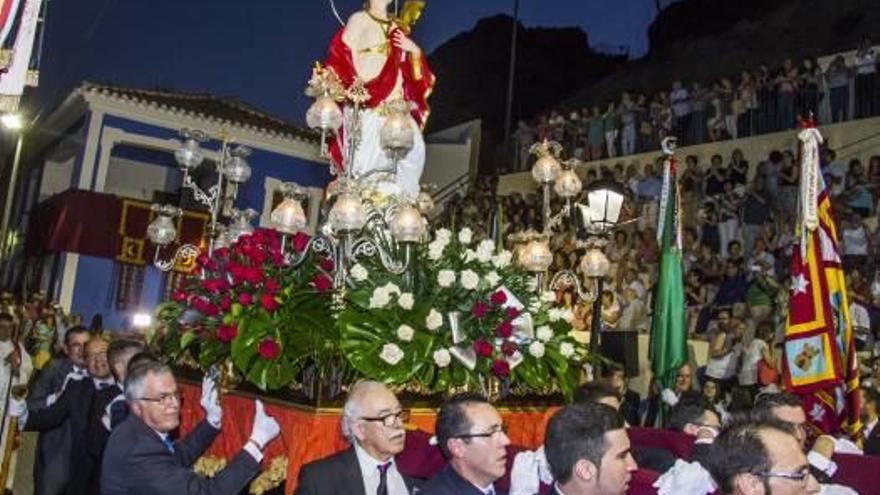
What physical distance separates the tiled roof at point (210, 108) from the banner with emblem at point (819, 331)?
17.6 meters

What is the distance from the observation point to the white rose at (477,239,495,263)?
17.0 ft

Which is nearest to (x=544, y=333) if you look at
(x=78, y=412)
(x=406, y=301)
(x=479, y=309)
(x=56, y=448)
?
(x=479, y=309)

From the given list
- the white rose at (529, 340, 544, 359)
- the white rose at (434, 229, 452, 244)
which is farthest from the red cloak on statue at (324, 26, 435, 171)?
the white rose at (529, 340, 544, 359)

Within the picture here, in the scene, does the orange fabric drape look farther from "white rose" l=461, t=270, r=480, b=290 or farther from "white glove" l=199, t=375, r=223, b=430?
"white rose" l=461, t=270, r=480, b=290

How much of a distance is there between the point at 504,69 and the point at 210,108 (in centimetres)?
2113

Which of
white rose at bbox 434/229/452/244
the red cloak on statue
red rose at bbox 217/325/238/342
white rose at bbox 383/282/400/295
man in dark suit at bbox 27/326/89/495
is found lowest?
man in dark suit at bbox 27/326/89/495

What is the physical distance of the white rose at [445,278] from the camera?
15.9ft

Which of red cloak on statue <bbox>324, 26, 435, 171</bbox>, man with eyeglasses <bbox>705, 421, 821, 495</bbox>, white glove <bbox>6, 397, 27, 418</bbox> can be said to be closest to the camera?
man with eyeglasses <bbox>705, 421, 821, 495</bbox>

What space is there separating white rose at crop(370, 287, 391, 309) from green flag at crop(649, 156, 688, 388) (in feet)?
12.9

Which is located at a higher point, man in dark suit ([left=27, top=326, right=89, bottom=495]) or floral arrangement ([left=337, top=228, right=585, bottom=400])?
floral arrangement ([left=337, top=228, right=585, bottom=400])

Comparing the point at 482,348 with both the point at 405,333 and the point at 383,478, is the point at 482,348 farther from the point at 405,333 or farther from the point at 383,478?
the point at 383,478

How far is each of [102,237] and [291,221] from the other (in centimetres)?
1669

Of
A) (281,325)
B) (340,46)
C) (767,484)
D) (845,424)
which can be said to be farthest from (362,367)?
(845,424)

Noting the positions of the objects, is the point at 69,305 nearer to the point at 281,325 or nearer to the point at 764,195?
the point at 764,195
